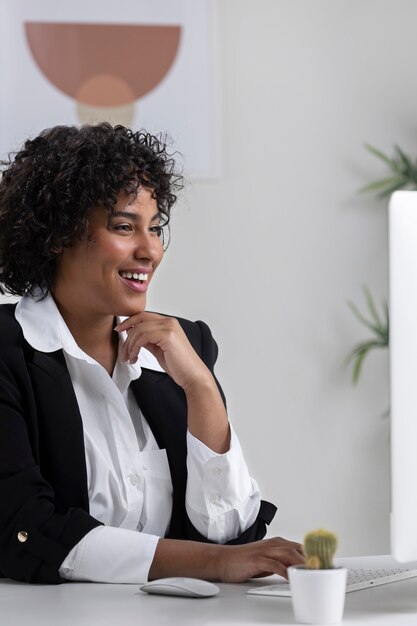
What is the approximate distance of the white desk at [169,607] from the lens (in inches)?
54.1

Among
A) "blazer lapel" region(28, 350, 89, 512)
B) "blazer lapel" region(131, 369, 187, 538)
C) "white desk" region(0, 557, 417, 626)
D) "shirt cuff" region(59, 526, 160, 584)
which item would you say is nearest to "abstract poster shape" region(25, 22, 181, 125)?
"blazer lapel" region(131, 369, 187, 538)

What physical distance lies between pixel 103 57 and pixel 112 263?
2.03 m

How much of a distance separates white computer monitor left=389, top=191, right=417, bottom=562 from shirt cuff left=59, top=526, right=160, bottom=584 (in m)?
0.56

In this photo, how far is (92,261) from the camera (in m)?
2.04

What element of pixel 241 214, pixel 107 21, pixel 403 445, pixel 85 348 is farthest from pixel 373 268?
pixel 403 445

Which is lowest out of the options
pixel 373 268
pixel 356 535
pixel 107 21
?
pixel 356 535

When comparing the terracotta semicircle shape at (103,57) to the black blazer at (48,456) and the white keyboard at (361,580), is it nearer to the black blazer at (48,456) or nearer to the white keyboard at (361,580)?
the black blazer at (48,456)

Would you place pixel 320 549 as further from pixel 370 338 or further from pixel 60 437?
pixel 370 338

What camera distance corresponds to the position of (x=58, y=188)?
206 centimetres

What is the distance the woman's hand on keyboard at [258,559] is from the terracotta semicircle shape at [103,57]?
2.47 meters

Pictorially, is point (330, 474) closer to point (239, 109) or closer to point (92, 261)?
point (239, 109)

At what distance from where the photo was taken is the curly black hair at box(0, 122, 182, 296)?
2045 mm

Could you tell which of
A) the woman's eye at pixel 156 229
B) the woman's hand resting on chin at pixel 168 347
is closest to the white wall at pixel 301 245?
the woman's eye at pixel 156 229

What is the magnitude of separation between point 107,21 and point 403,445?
293 centimetres
